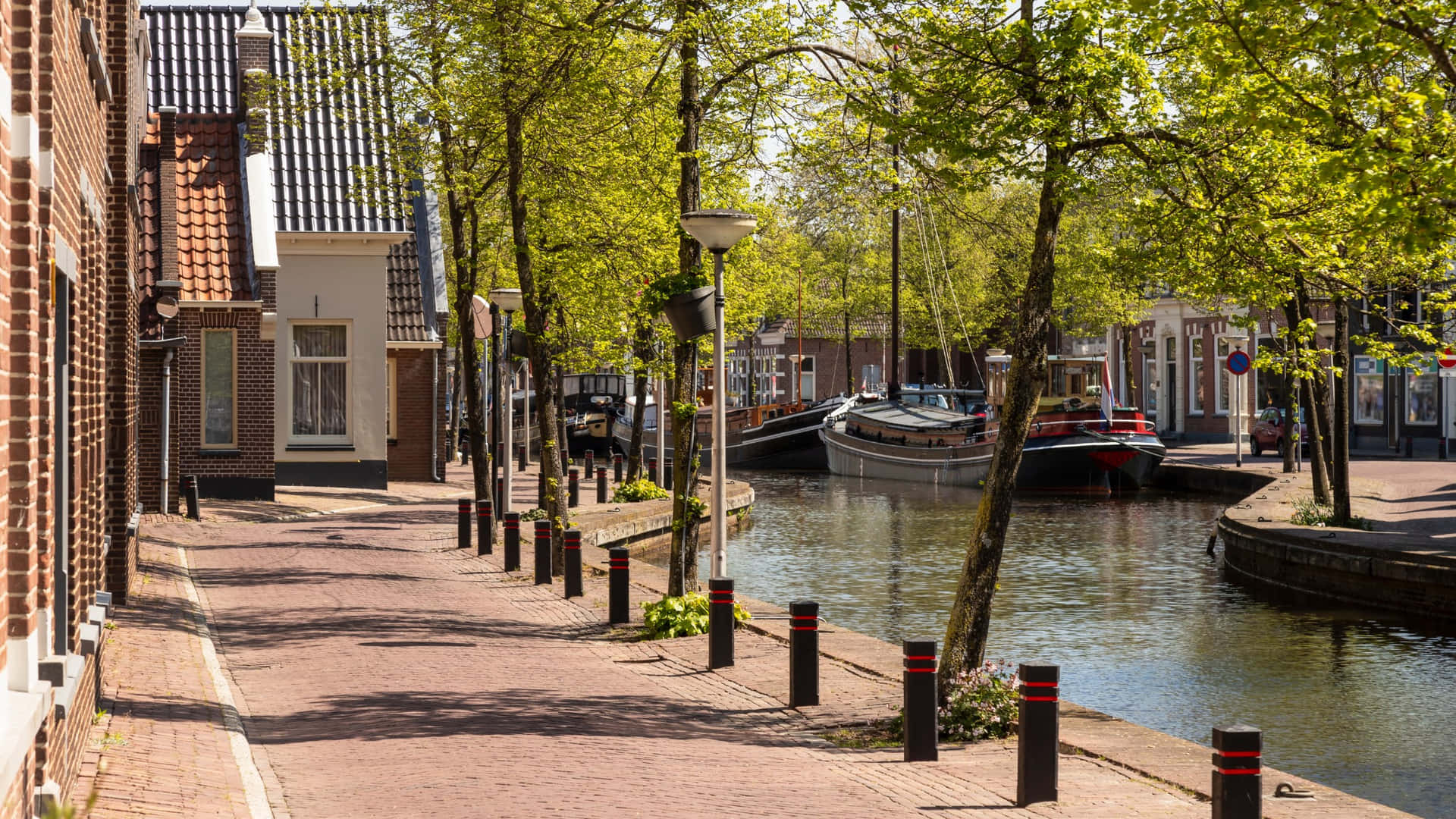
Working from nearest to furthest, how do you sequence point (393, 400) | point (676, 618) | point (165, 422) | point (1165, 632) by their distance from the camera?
point (676, 618) → point (1165, 632) → point (165, 422) → point (393, 400)

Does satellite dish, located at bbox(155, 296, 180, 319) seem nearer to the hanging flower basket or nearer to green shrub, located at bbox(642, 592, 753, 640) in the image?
green shrub, located at bbox(642, 592, 753, 640)

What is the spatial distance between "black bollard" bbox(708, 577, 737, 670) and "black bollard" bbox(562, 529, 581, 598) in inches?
168

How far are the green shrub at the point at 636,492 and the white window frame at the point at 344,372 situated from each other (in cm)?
545

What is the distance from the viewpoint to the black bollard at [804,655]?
1094 cm

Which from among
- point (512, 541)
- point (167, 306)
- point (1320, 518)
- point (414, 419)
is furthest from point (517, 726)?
point (414, 419)

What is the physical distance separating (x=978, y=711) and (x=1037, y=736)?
6.20 ft

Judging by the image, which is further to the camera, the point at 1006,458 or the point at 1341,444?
the point at 1341,444

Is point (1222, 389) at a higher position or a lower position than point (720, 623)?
higher

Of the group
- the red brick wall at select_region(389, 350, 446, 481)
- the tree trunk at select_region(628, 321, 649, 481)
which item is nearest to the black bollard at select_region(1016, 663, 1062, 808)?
the tree trunk at select_region(628, 321, 649, 481)

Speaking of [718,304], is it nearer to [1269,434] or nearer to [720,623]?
[720,623]

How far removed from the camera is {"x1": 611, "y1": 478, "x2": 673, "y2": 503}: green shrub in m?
29.9

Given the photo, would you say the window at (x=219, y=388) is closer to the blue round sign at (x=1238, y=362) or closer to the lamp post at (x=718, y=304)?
the lamp post at (x=718, y=304)

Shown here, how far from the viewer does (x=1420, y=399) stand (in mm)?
48031

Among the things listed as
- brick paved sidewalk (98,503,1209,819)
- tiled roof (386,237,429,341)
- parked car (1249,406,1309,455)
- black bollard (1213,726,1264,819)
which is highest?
tiled roof (386,237,429,341)
